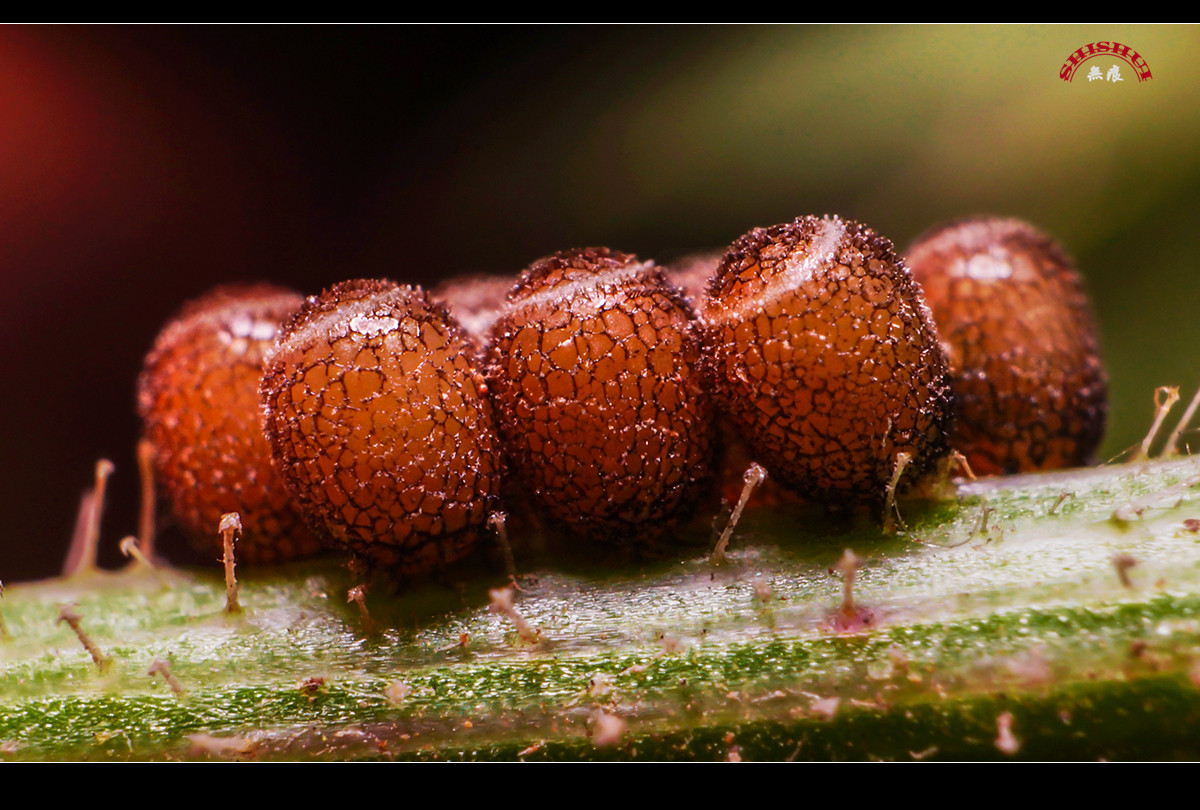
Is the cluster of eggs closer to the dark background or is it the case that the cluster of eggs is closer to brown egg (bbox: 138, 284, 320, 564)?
brown egg (bbox: 138, 284, 320, 564)

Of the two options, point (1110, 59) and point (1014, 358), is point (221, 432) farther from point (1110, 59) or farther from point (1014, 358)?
point (1110, 59)

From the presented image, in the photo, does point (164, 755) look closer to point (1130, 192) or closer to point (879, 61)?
point (879, 61)

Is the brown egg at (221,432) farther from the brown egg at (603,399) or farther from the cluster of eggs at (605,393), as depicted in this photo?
the brown egg at (603,399)

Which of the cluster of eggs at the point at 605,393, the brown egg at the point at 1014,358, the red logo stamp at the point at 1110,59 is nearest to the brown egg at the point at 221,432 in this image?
the cluster of eggs at the point at 605,393

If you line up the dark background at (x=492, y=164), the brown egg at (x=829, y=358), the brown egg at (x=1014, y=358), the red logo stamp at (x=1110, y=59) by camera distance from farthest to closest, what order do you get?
the dark background at (x=492, y=164)
the red logo stamp at (x=1110, y=59)
the brown egg at (x=1014, y=358)
the brown egg at (x=829, y=358)

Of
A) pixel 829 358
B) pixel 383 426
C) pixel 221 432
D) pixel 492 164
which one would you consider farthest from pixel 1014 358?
pixel 492 164

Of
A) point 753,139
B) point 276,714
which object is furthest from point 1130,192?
point 276,714

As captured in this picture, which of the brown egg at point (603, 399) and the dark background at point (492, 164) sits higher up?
the dark background at point (492, 164)
